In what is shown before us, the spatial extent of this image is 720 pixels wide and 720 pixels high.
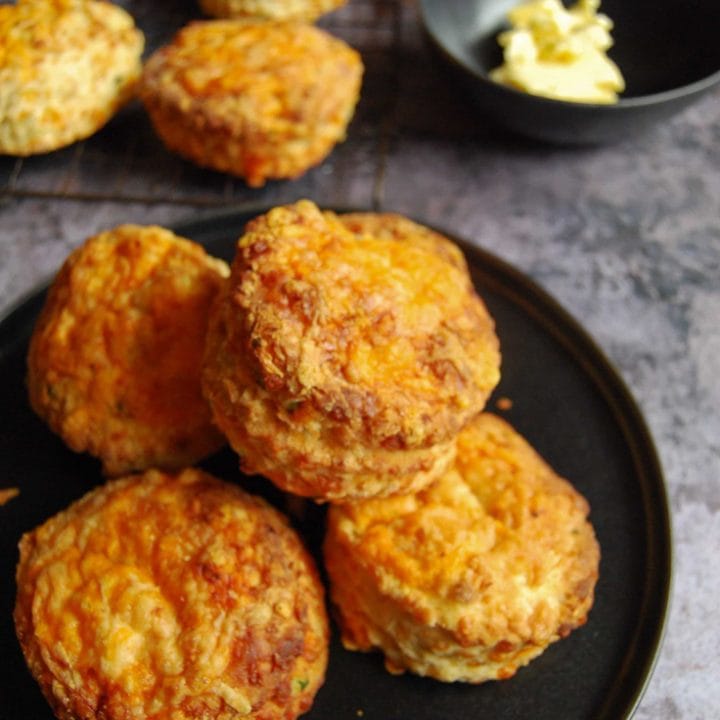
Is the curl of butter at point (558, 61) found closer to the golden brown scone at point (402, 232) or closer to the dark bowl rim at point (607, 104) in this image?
the dark bowl rim at point (607, 104)

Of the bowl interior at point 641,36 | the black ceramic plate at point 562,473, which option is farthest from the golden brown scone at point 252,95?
the bowl interior at point 641,36

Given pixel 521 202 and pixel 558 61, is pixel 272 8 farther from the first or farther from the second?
pixel 521 202

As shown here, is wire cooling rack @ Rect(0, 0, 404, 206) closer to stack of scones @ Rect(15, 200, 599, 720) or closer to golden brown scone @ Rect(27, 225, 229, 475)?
golden brown scone @ Rect(27, 225, 229, 475)

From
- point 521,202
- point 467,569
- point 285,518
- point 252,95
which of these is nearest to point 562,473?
point 467,569

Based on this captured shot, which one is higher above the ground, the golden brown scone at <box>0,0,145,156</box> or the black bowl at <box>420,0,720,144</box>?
the golden brown scone at <box>0,0,145,156</box>

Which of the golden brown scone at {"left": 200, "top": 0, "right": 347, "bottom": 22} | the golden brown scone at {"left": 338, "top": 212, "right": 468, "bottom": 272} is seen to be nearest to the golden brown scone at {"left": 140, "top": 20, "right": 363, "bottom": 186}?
the golden brown scone at {"left": 200, "top": 0, "right": 347, "bottom": 22}

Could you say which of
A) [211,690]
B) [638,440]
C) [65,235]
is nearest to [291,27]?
[65,235]
